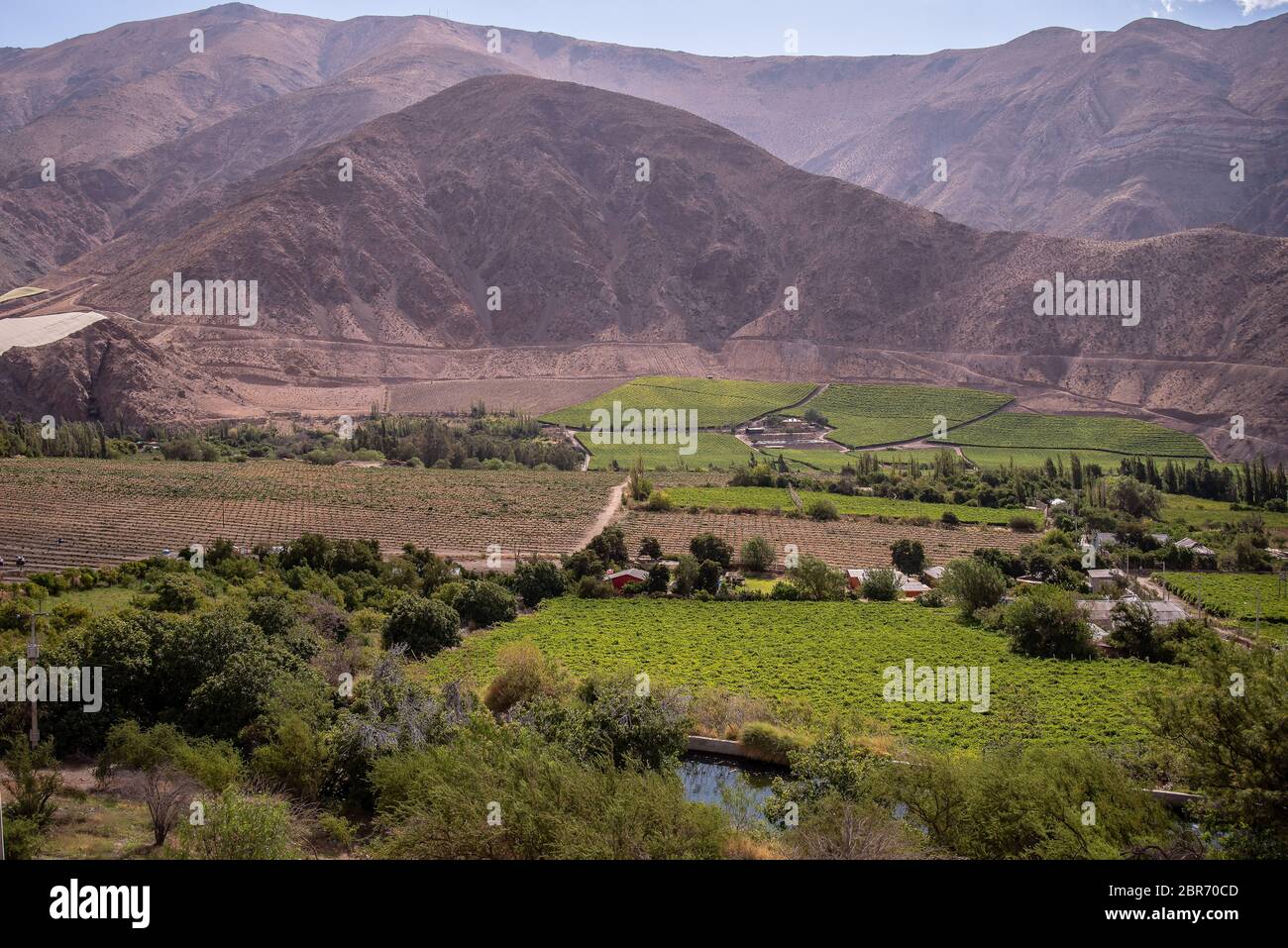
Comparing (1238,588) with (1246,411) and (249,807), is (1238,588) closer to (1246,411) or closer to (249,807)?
(249,807)

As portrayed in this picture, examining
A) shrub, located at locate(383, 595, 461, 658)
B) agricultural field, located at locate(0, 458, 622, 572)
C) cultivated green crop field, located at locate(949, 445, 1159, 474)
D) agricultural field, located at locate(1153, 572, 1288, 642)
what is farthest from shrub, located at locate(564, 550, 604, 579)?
cultivated green crop field, located at locate(949, 445, 1159, 474)

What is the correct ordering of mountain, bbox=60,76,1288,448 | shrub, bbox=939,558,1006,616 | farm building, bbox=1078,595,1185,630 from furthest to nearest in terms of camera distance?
mountain, bbox=60,76,1288,448
shrub, bbox=939,558,1006,616
farm building, bbox=1078,595,1185,630

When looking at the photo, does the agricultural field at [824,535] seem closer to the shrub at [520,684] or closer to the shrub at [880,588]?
the shrub at [880,588]

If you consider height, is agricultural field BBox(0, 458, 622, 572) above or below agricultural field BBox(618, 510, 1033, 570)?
above

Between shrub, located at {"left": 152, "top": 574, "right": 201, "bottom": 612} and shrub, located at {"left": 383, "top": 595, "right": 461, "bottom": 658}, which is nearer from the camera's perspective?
shrub, located at {"left": 152, "top": 574, "right": 201, "bottom": 612}

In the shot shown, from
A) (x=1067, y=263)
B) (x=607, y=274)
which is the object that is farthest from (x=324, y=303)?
(x=1067, y=263)

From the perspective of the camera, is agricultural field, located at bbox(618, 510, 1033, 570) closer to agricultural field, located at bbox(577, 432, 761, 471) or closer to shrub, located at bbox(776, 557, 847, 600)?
shrub, located at bbox(776, 557, 847, 600)

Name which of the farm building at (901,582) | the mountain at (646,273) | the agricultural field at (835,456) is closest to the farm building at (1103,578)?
the farm building at (901,582)

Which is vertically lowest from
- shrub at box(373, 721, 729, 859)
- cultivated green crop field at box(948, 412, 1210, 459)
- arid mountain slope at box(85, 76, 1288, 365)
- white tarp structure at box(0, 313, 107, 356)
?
shrub at box(373, 721, 729, 859)
